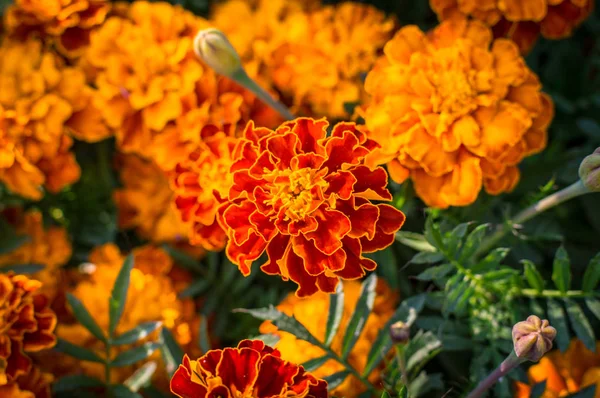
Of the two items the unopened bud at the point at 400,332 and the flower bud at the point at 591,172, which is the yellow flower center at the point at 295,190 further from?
the flower bud at the point at 591,172

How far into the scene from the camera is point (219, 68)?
2.87 feet

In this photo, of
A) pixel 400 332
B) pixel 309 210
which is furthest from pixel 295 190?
pixel 400 332

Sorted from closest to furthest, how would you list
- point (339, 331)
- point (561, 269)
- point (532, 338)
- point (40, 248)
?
point (532, 338)
point (561, 269)
point (339, 331)
point (40, 248)

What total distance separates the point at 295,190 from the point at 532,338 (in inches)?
10.1

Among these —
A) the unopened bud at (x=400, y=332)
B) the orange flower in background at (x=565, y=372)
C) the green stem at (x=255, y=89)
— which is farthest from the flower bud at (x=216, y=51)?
the orange flower in background at (x=565, y=372)

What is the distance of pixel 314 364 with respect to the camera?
0.81 metres

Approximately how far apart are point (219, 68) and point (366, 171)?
242 millimetres

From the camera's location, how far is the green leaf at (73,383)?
0.89m

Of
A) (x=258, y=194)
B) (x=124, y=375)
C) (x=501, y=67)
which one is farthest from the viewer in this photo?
(x=124, y=375)

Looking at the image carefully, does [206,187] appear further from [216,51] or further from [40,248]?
[40,248]

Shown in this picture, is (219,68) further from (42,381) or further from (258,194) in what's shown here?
(42,381)

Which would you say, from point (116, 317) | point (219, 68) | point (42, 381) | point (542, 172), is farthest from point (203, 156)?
point (542, 172)

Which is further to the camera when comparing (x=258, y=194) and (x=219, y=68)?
(x=219, y=68)

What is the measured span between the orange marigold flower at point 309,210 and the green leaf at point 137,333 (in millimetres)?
212
